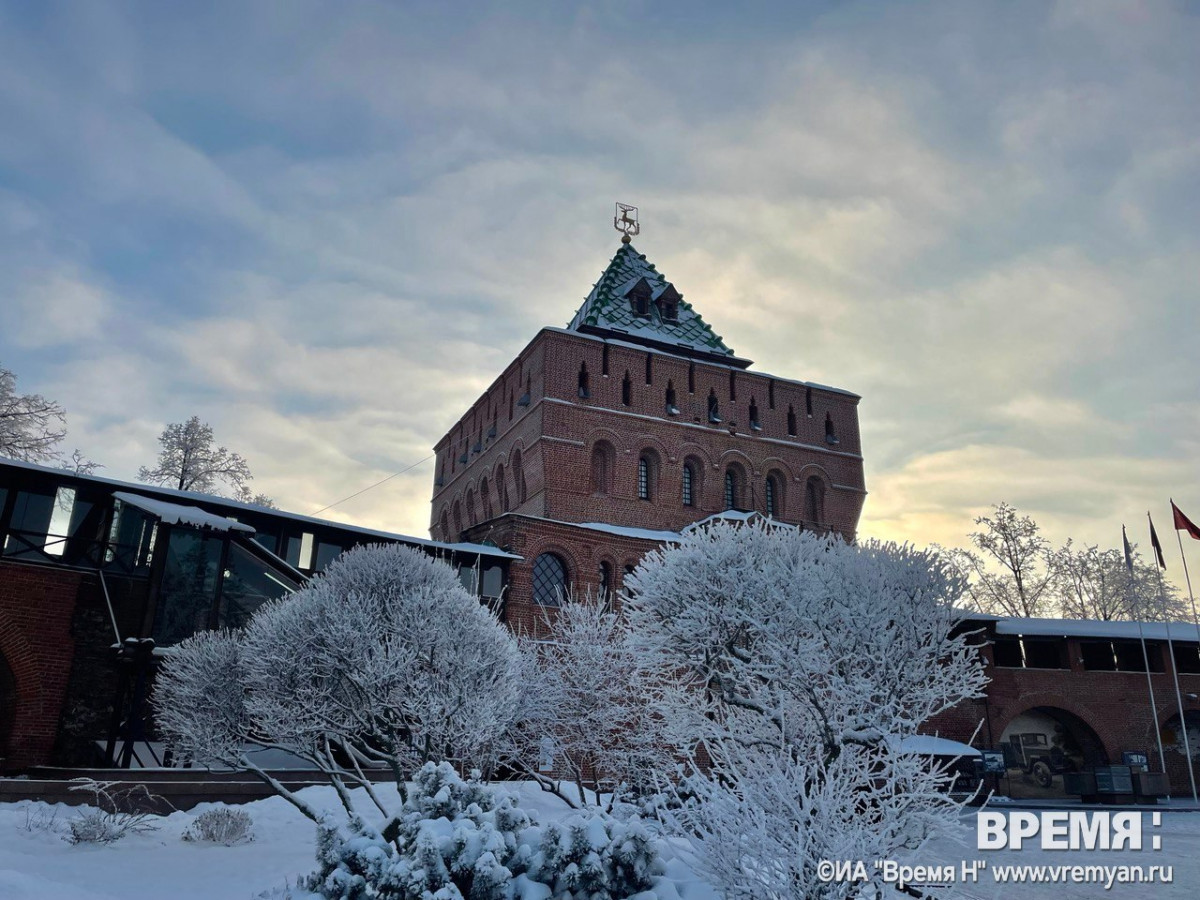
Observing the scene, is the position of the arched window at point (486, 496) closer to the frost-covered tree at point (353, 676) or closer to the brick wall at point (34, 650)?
the brick wall at point (34, 650)

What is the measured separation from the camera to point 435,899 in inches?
283

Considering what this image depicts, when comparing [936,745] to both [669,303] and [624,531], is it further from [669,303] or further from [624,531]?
[669,303]

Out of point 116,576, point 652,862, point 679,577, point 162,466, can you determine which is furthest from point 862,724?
point 162,466

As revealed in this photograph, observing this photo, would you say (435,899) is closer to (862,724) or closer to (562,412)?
(862,724)

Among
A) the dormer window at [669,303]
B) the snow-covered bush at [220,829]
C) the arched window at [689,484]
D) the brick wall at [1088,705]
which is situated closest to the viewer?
the snow-covered bush at [220,829]

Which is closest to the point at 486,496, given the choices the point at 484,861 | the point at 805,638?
the point at 805,638

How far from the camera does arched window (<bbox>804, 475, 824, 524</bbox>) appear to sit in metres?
32.5

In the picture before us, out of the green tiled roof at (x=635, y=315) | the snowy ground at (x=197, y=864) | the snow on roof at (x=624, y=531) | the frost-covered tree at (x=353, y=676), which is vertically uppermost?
the green tiled roof at (x=635, y=315)

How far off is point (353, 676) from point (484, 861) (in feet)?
19.5

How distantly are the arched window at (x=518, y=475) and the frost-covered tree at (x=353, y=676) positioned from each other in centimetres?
1539

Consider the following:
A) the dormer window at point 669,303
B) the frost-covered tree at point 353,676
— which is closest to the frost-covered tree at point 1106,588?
the dormer window at point 669,303

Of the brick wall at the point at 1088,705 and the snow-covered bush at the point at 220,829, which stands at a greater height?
the brick wall at the point at 1088,705

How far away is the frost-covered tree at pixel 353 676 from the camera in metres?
12.9

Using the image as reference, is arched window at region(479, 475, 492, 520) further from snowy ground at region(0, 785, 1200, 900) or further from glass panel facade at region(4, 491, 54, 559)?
snowy ground at region(0, 785, 1200, 900)
